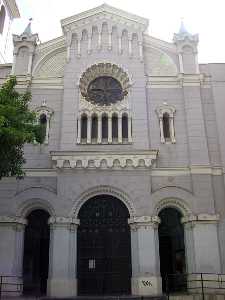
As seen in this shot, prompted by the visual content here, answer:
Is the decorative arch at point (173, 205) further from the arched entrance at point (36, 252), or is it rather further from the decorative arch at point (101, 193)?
the arched entrance at point (36, 252)

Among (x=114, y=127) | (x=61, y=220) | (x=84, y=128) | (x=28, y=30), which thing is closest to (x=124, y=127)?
(x=114, y=127)

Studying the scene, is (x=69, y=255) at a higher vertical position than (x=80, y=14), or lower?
lower

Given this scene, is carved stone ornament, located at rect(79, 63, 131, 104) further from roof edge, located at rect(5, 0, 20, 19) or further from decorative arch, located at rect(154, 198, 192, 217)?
roof edge, located at rect(5, 0, 20, 19)

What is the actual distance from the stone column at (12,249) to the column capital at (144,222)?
5.89 metres

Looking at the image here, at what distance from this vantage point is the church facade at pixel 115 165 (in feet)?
67.8

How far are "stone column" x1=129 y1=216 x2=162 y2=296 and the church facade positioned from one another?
0.05 m

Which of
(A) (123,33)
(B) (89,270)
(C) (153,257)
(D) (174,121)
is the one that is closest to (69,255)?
(B) (89,270)

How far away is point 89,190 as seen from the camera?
71.3 feet

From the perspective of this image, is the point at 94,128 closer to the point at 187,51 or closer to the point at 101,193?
the point at 101,193

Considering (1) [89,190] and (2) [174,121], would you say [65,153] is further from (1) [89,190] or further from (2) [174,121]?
(2) [174,121]

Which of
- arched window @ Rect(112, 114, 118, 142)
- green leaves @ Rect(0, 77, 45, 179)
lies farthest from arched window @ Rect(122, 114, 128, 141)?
green leaves @ Rect(0, 77, 45, 179)

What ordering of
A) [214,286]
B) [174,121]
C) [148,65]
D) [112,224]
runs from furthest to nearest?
[148,65] < [174,121] < [112,224] < [214,286]

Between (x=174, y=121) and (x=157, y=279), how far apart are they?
357 inches

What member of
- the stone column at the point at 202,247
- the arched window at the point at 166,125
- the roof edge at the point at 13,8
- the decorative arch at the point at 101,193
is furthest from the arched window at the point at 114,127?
the roof edge at the point at 13,8
